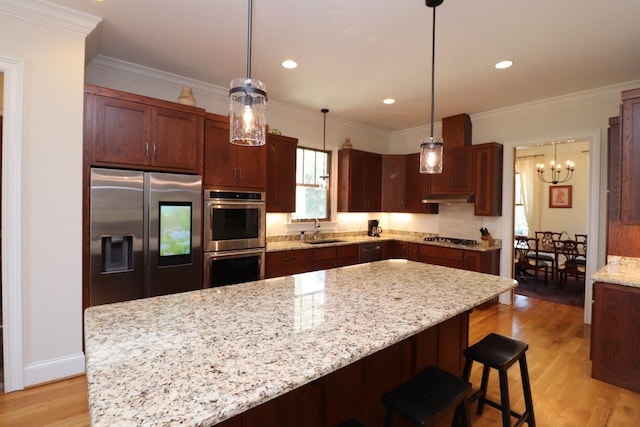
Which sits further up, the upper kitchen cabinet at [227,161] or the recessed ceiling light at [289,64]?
the recessed ceiling light at [289,64]

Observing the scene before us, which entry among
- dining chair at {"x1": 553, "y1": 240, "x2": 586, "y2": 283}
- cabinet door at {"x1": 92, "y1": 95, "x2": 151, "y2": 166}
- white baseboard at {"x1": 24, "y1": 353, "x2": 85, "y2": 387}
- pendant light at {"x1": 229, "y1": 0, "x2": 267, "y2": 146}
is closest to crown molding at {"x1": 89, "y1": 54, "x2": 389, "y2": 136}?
cabinet door at {"x1": 92, "y1": 95, "x2": 151, "y2": 166}

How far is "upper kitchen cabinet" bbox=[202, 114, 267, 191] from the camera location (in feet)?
10.4

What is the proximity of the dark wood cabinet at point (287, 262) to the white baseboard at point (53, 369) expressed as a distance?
181 centimetres

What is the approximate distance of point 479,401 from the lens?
2.17 meters

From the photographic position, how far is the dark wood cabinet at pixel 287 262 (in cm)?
368

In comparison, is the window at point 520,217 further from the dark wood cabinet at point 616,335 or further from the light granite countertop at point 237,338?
the light granite countertop at point 237,338

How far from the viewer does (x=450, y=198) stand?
459 cm

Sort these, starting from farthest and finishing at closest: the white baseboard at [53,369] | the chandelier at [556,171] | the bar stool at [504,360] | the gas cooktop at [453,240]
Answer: the chandelier at [556,171] < the gas cooktop at [453,240] < the white baseboard at [53,369] < the bar stool at [504,360]

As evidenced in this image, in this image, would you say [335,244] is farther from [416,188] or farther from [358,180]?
[416,188]

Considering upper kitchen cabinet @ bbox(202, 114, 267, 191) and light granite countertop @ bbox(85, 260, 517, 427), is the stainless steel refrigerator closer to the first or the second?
upper kitchen cabinet @ bbox(202, 114, 267, 191)

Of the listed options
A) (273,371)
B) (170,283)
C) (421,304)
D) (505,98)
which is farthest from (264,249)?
(505,98)

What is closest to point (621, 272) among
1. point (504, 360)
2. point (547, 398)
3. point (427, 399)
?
point (547, 398)

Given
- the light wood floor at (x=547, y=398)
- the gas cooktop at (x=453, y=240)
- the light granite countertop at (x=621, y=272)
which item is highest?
the gas cooktop at (x=453, y=240)

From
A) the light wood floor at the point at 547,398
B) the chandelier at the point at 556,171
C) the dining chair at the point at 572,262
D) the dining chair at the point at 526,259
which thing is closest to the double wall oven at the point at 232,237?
the light wood floor at the point at 547,398
